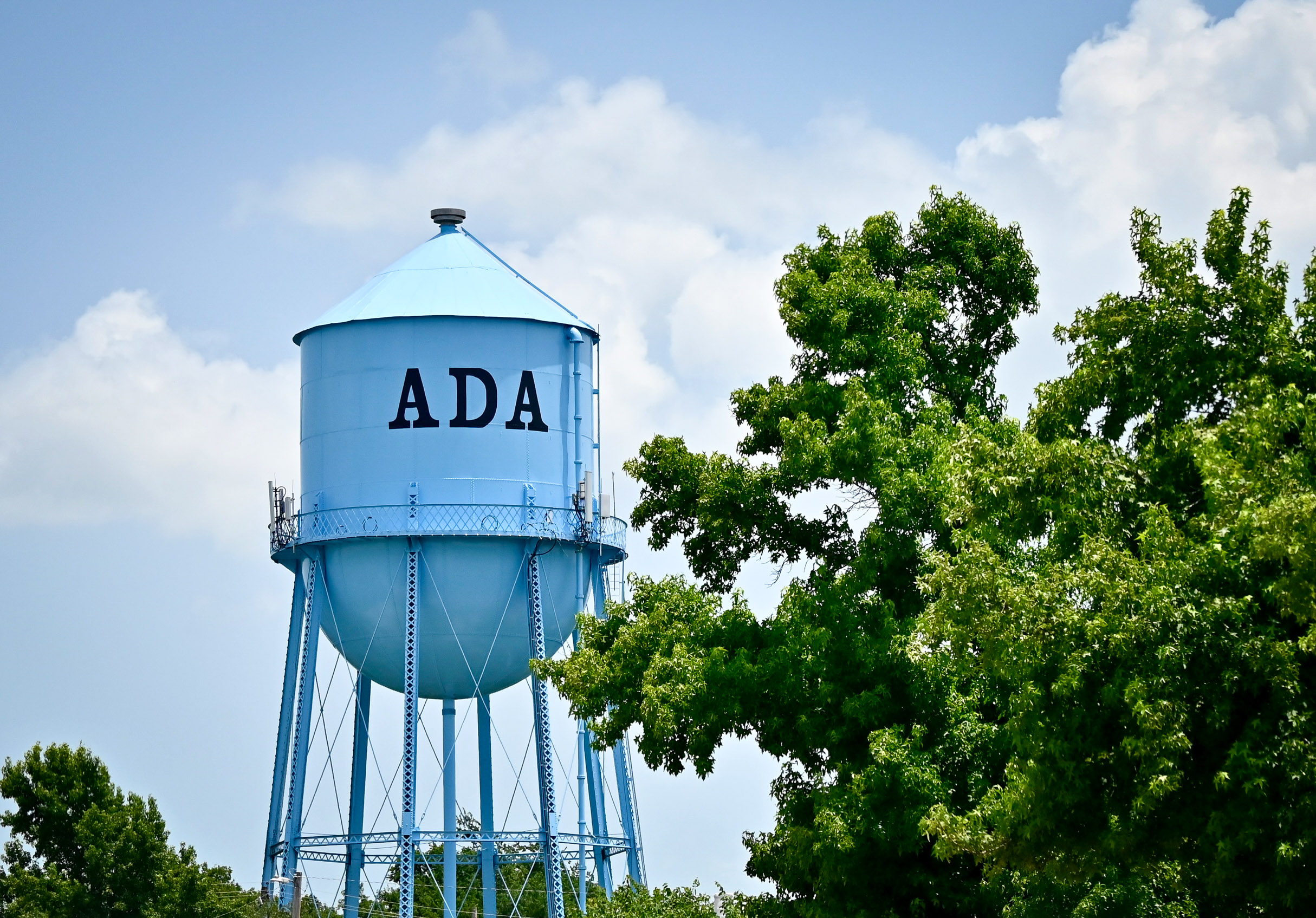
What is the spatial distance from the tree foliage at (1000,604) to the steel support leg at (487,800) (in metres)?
11.4

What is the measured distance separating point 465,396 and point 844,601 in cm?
1339

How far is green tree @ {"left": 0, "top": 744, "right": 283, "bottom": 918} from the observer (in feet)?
144

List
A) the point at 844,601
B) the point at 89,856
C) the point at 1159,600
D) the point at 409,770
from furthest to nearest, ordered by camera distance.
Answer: the point at 89,856 < the point at 409,770 < the point at 844,601 < the point at 1159,600

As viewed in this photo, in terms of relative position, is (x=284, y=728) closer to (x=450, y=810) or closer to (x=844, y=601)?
(x=450, y=810)

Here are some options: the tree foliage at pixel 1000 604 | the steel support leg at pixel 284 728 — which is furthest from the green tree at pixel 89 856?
the tree foliage at pixel 1000 604

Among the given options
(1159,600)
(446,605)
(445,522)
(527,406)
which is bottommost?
(1159,600)

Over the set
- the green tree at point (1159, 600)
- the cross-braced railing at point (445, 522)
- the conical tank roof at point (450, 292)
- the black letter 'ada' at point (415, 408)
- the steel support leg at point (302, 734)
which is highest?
the conical tank roof at point (450, 292)

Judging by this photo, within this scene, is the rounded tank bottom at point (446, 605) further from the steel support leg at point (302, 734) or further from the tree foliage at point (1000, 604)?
the tree foliage at point (1000, 604)

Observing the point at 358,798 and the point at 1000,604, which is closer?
the point at 1000,604

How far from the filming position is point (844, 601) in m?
24.6

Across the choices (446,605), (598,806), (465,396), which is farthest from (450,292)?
(598,806)

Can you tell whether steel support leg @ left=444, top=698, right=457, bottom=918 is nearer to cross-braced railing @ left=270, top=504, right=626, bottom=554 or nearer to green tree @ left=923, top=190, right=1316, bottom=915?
cross-braced railing @ left=270, top=504, right=626, bottom=554

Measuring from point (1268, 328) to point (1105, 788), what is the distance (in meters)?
4.88

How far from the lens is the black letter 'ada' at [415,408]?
36.2 m
